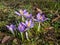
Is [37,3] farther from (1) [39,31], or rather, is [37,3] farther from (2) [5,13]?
(1) [39,31]

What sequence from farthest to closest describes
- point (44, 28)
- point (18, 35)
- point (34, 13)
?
1. point (34, 13)
2. point (44, 28)
3. point (18, 35)

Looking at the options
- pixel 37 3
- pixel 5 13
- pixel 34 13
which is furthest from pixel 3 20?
pixel 37 3

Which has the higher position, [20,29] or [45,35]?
[20,29]

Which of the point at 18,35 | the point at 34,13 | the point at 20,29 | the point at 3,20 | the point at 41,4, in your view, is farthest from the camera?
the point at 41,4

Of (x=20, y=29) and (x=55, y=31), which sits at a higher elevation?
(x=20, y=29)

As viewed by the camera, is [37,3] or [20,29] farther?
[37,3]

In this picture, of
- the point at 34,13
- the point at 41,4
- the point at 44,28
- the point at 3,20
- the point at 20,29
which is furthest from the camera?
the point at 41,4

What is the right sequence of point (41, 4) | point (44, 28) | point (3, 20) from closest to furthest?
1. point (44, 28)
2. point (3, 20)
3. point (41, 4)

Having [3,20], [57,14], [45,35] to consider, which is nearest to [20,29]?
[45,35]

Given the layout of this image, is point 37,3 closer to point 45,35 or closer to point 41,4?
point 41,4
